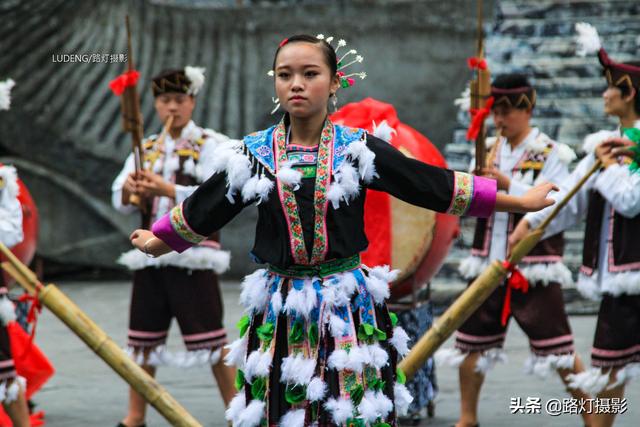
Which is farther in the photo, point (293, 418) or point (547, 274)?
point (547, 274)

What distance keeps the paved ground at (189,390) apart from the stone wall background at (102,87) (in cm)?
206

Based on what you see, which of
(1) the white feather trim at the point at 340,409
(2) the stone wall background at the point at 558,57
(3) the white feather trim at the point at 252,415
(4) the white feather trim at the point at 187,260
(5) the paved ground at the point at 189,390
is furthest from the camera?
(2) the stone wall background at the point at 558,57

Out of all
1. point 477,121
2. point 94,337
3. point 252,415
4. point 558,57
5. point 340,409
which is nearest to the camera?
point 340,409

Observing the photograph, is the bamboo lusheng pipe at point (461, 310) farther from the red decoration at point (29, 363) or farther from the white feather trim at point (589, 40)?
the red decoration at point (29, 363)

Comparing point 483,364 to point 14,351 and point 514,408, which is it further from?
point 14,351

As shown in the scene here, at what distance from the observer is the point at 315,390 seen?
3314 millimetres

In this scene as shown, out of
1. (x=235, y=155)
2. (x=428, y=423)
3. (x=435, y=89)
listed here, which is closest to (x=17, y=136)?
(x=435, y=89)

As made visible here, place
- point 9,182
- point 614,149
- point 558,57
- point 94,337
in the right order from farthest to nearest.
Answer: point 558,57 < point 9,182 < point 614,149 < point 94,337

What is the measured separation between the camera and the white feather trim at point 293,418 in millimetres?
3332

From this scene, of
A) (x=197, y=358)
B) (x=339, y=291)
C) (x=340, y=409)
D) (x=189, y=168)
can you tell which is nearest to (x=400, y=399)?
(x=340, y=409)

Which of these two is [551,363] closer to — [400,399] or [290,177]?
[400,399]

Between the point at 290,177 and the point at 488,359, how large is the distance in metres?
2.34

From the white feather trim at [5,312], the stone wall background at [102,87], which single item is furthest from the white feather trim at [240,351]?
the stone wall background at [102,87]

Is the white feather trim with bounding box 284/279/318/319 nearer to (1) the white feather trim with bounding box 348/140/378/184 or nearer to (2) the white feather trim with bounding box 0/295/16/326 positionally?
(1) the white feather trim with bounding box 348/140/378/184
